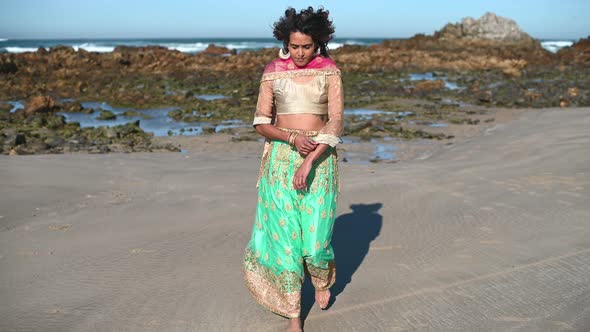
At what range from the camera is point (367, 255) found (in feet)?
15.8

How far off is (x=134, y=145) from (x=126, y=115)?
19.0ft

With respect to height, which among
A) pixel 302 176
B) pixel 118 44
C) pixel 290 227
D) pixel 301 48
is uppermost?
pixel 301 48

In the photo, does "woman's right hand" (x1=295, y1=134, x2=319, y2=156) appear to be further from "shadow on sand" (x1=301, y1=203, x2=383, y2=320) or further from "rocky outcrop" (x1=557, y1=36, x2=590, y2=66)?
"rocky outcrop" (x1=557, y1=36, x2=590, y2=66)

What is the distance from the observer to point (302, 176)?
3248mm

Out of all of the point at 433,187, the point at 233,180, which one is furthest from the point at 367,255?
the point at 233,180

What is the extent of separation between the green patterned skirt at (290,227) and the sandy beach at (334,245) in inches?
10.7

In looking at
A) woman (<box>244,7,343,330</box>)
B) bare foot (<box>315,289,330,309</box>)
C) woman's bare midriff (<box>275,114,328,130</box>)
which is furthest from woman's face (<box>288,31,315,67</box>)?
bare foot (<box>315,289,330,309</box>)

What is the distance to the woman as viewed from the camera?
3.31 m

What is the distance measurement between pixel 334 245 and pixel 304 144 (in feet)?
6.43

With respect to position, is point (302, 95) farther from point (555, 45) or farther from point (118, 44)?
point (555, 45)

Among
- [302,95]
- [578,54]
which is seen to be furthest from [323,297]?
[578,54]

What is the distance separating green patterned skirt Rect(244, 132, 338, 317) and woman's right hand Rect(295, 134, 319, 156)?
115mm

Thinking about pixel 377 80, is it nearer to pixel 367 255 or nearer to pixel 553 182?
pixel 553 182

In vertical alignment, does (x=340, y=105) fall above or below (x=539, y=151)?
above
